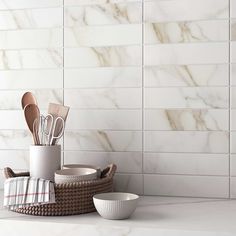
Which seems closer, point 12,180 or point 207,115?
point 12,180

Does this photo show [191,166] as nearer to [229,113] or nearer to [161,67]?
[229,113]

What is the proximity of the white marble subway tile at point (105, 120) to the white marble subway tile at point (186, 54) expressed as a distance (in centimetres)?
20

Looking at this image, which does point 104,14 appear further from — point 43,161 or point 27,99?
point 43,161

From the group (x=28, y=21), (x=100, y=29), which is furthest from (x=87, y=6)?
(x=28, y=21)

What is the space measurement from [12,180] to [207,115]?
27.3 inches

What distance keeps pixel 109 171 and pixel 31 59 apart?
0.55m

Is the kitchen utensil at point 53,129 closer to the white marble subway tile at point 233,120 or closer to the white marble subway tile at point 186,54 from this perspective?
the white marble subway tile at point 186,54

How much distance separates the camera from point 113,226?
1108mm

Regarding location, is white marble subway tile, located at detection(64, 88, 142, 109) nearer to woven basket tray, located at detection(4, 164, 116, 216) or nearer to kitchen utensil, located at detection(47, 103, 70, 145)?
kitchen utensil, located at detection(47, 103, 70, 145)

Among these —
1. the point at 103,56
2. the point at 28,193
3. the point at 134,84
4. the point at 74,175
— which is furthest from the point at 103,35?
the point at 28,193

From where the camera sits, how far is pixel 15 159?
1604mm

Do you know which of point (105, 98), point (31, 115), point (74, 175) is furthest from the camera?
point (105, 98)

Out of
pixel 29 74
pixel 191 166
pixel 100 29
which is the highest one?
pixel 100 29

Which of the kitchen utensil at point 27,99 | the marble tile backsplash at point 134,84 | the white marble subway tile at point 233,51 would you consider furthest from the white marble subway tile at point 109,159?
the white marble subway tile at point 233,51
